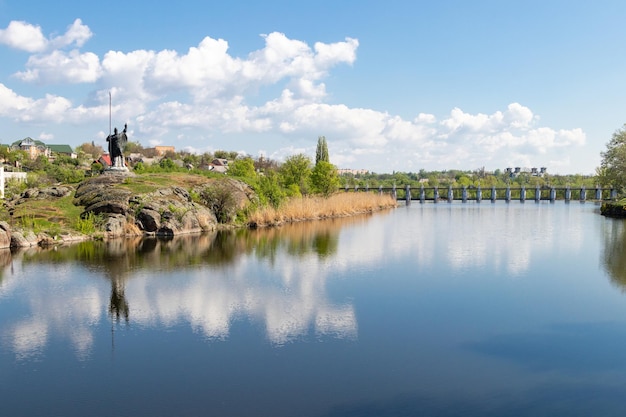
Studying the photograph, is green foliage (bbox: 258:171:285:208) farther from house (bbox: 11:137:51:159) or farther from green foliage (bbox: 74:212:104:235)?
house (bbox: 11:137:51:159)

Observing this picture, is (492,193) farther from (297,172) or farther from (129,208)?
(129,208)

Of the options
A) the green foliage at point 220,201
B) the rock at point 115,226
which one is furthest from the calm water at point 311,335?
the green foliage at point 220,201

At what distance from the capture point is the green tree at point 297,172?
6351cm

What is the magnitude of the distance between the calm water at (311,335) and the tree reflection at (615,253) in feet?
0.74

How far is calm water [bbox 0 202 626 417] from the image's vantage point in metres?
10.6

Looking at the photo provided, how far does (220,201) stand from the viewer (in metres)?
42.2

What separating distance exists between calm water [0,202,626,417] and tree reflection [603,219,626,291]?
0.74 feet

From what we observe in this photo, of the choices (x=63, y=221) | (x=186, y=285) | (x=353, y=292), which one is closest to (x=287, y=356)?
(x=353, y=292)

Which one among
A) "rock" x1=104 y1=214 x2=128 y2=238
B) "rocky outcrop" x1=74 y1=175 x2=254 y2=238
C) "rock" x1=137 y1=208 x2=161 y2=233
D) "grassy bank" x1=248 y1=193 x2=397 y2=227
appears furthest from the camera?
"grassy bank" x1=248 y1=193 x2=397 y2=227

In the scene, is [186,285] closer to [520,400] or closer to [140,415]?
[140,415]

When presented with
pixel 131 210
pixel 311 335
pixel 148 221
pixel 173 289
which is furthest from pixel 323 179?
pixel 311 335

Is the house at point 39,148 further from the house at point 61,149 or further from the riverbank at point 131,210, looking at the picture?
the riverbank at point 131,210

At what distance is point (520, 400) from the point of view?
10555mm

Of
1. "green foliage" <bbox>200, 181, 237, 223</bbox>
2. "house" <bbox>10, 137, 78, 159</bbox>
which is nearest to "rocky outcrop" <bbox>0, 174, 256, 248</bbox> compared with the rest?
"green foliage" <bbox>200, 181, 237, 223</bbox>
